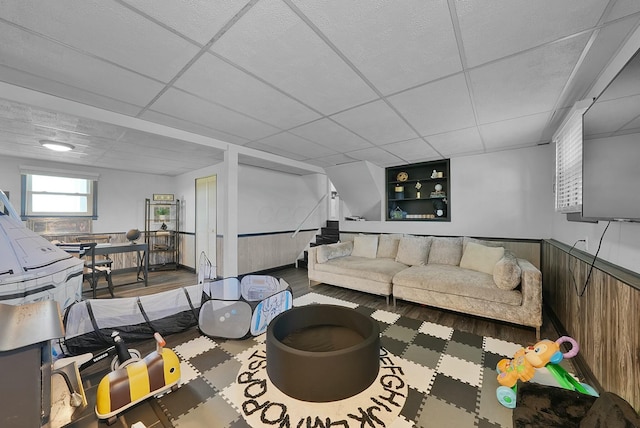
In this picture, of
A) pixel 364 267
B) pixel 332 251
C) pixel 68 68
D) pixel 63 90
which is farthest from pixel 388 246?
pixel 63 90

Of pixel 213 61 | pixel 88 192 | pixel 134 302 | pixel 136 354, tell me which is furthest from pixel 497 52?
pixel 88 192

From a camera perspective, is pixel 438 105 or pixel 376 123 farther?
pixel 376 123

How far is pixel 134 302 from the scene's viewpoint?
228cm

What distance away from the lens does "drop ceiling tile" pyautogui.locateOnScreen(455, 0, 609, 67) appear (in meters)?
1.14

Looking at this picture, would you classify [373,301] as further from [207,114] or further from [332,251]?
[207,114]

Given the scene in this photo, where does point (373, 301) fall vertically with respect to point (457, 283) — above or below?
below

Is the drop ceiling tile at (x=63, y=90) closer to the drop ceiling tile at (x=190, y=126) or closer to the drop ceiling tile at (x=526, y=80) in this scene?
the drop ceiling tile at (x=190, y=126)

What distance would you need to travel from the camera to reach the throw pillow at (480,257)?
3006 millimetres

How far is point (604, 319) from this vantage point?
153 cm

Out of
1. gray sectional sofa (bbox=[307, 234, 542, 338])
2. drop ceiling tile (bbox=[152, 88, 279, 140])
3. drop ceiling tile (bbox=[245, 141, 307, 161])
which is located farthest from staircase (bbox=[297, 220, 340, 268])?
drop ceiling tile (bbox=[152, 88, 279, 140])

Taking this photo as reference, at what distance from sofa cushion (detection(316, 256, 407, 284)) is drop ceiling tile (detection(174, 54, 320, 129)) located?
7.22 feet

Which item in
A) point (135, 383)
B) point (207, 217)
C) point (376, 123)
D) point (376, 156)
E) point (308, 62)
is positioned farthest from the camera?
point (207, 217)

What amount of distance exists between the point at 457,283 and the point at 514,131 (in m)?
2.01

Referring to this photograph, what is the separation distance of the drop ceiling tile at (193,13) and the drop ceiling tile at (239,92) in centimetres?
23
